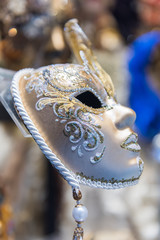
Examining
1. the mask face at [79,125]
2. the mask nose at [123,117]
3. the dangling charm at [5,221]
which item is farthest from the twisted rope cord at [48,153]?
the dangling charm at [5,221]

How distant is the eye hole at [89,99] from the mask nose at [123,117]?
0.04 m

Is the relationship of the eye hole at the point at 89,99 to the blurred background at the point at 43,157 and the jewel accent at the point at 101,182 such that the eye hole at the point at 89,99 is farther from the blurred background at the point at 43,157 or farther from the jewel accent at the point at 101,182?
the blurred background at the point at 43,157

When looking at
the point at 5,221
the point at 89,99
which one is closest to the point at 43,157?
the point at 5,221

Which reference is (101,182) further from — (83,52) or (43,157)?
(43,157)

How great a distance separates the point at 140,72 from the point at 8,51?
77cm

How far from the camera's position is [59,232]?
1.14m

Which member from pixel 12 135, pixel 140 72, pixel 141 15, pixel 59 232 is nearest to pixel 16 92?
pixel 12 135

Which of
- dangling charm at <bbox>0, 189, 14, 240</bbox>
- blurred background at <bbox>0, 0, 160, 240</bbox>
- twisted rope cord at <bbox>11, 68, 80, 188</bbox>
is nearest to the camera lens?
twisted rope cord at <bbox>11, 68, 80, 188</bbox>

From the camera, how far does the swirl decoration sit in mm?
543

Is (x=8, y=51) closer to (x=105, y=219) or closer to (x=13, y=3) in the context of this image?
(x=13, y=3)

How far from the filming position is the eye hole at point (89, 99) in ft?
1.96

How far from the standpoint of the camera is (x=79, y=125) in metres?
0.55

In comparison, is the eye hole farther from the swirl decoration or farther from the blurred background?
the blurred background

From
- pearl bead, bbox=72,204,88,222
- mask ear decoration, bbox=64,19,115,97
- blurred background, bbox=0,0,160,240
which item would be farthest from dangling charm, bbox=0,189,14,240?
mask ear decoration, bbox=64,19,115,97
